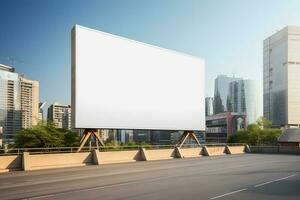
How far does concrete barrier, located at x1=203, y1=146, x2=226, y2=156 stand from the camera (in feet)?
158

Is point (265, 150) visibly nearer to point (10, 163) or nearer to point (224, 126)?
point (10, 163)

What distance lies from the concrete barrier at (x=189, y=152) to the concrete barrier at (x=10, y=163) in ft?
66.3

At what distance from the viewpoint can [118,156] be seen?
35.4 meters

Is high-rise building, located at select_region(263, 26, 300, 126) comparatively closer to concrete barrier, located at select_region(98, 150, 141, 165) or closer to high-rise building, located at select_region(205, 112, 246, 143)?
high-rise building, located at select_region(205, 112, 246, 143)

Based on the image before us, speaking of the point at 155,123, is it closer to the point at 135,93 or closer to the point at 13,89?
the point at 135,93

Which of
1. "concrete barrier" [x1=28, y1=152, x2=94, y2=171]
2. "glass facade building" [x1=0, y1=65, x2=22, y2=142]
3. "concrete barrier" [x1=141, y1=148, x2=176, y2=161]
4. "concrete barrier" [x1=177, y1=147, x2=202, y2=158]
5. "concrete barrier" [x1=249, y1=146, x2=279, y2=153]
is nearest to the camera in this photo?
"concrete barrier" [x1=28, y1=152, x2=94, y2=171]

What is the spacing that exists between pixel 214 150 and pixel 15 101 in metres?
136

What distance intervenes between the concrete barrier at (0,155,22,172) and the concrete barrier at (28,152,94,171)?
69 cm

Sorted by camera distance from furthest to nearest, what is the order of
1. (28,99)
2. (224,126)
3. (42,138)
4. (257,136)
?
(224,126) < (28,99) < (257,136) < (42,138)

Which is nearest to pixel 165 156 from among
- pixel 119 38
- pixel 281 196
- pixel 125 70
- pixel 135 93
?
pixel 135 93

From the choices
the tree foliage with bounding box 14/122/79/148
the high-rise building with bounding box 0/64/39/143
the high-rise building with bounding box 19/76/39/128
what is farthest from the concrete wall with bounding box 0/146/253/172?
the high-rise building with bounding box 19/76/39/128

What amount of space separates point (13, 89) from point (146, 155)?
143198 millimetres

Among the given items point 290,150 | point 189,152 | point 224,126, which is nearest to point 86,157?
point 189,152

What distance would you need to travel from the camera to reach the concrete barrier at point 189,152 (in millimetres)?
43753
